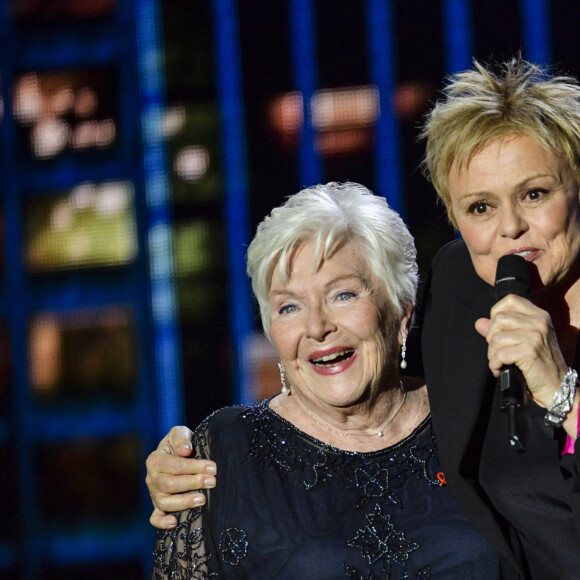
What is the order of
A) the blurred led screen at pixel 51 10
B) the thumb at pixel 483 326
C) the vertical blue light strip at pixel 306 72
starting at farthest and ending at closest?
1. the blurred led screen at pixel 51 10
2. the vertical blue light strip at pixel 306 72
3. the thumb at pixel 483 326

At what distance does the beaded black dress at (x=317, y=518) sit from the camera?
196 centimetres

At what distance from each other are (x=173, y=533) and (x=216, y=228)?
1.46 m

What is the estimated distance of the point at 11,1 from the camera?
3533mm

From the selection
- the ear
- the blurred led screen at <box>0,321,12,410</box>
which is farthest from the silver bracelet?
the blurred led screen at <box>0,321,12,410</box>

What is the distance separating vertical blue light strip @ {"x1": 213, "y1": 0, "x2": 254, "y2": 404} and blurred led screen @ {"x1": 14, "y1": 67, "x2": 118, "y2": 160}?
1.53ft

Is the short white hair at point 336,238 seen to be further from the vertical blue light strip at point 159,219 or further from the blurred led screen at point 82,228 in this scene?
the blurred led screen at point 82,228

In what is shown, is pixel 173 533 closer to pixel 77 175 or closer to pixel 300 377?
pixel 300 377

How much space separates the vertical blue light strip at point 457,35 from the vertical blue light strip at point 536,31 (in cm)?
17

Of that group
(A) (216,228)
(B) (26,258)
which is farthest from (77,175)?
(A) (216,228)

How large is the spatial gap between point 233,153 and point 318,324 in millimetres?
1367

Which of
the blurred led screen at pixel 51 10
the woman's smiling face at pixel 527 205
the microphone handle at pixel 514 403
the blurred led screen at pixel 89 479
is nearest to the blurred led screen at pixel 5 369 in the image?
the blurred led screen at pixel 89 479

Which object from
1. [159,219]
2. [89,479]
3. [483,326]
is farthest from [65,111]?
[483,326]

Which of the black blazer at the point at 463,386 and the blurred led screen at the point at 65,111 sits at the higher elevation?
the blurred led screen at the point at 65,111

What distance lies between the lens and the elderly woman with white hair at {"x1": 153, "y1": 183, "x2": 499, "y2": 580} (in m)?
1.99
